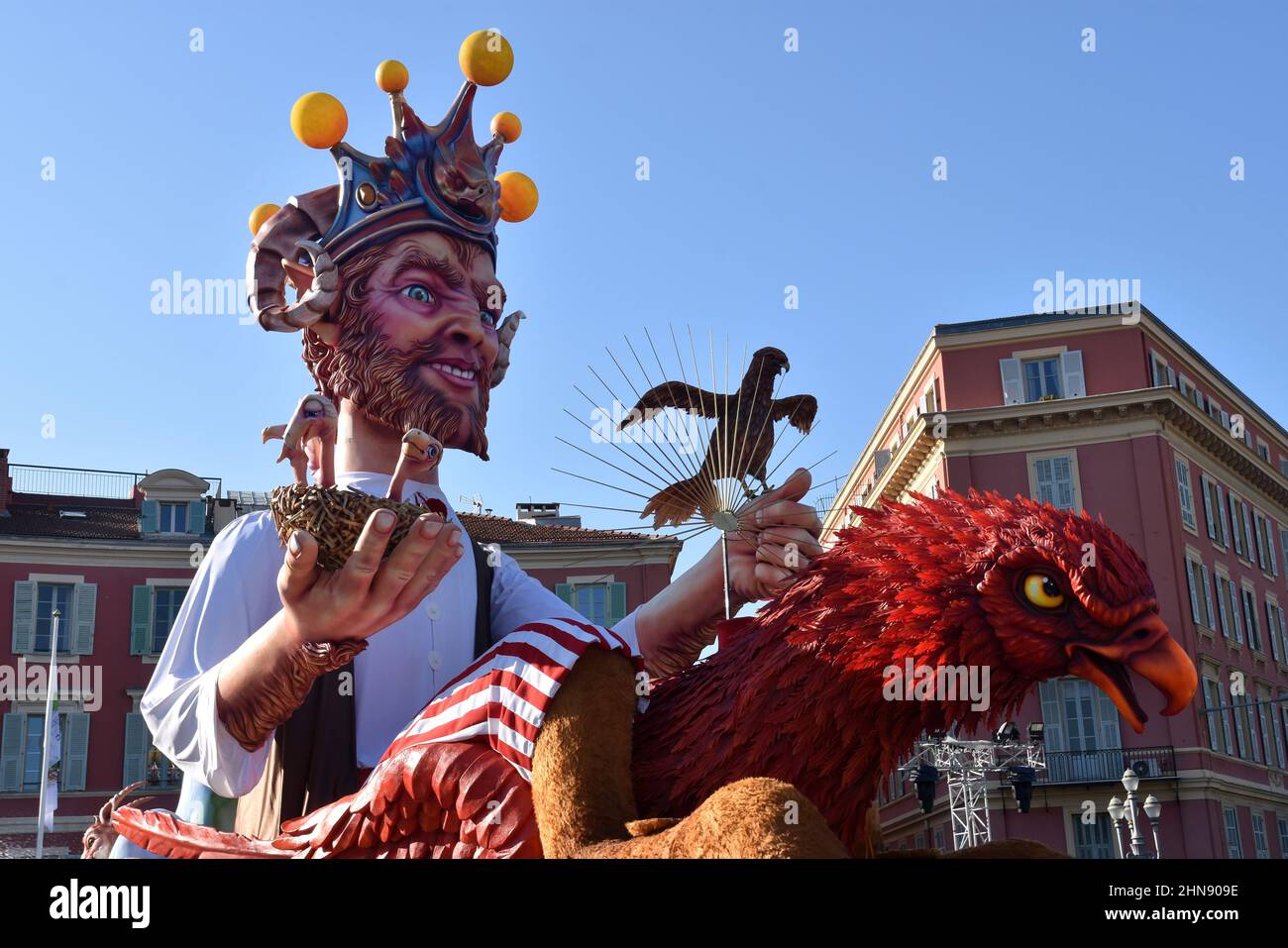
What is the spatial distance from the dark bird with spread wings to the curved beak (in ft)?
4.70

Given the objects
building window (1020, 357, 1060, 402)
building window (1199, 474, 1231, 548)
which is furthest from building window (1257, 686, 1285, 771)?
building window (1020, 357, 1060, 402)

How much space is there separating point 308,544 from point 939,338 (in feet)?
92.7

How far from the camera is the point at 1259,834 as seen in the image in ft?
96.5

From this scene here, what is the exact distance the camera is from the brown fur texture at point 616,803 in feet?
8.76

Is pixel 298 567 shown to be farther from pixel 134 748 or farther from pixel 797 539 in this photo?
pixel 134 748

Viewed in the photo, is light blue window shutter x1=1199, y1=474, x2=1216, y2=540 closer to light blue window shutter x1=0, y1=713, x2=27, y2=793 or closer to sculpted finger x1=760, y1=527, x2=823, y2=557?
light blue window shutter x1=0, y1=713, x2=27, y2=793

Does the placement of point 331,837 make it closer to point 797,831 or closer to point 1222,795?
point 797,831

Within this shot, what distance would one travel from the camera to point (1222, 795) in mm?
27375

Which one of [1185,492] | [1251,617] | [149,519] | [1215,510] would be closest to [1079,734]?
[1185,492]

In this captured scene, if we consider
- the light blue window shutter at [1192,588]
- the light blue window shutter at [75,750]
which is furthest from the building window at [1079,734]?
the light blue window shutter at [75,750]

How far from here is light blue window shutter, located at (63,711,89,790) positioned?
87.4ft
